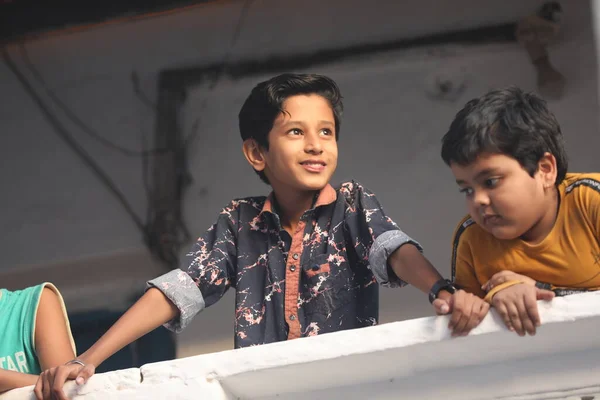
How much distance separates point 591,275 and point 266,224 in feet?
2.94

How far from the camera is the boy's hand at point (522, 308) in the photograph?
203 cm

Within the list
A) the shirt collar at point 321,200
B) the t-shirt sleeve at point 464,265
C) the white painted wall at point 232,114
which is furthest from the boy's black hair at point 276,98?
the white painted wall at point 232,114

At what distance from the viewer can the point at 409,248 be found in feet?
8.10

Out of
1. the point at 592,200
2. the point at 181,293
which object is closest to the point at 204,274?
the point at 181,293

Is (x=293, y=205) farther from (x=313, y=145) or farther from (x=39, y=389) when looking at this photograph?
(x=39, y=389)

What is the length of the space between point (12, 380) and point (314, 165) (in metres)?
0.94

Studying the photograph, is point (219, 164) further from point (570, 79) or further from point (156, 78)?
point (570, 79)

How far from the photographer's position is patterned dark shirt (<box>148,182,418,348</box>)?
263 cm

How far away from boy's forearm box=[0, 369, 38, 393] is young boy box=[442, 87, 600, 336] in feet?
3.52

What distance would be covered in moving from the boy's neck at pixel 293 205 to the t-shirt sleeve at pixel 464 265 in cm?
48

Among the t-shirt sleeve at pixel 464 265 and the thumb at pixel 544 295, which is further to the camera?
the t-shirt sleeve at pixel 464 265

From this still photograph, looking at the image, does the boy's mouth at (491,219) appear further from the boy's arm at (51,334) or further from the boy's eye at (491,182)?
the boy's arm at (51,334)

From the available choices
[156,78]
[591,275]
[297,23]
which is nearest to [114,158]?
[156,78]

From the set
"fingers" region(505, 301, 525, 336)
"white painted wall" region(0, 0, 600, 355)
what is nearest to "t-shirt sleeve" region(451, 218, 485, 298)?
"fingers" region(505, 301, 525, 336)
